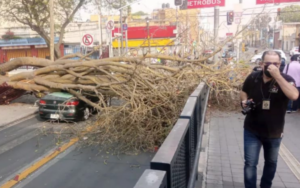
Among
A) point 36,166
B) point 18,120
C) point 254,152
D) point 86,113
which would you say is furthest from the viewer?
point 18,120

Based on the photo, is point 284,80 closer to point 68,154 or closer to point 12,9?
point 68,154

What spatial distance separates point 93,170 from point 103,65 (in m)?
4.68

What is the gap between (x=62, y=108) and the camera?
920 cm

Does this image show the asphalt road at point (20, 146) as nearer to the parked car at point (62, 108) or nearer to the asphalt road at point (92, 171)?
the parked car at point (62, 108)

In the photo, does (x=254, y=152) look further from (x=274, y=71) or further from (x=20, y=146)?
(x=20, y=146)

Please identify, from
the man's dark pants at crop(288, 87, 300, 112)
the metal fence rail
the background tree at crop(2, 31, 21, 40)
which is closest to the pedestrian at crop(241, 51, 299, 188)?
the metal fence rail

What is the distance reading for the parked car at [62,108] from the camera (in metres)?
9.08

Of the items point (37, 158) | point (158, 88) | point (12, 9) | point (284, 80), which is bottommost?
point (37, 158)

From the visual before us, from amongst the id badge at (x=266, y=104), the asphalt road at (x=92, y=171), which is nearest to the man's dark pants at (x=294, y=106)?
the asphalt road at (x=92, y=171)

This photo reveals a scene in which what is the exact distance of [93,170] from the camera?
215 inches

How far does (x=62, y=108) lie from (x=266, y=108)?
7365 mm

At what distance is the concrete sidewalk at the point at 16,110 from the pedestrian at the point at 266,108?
319 inches

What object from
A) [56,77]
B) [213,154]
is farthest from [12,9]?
[213,154]

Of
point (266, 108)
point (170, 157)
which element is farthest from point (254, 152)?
point (170, 157)
